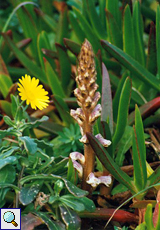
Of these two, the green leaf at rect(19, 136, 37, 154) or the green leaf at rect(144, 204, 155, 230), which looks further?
the green leaf at rect(19, 136, 37, 154)

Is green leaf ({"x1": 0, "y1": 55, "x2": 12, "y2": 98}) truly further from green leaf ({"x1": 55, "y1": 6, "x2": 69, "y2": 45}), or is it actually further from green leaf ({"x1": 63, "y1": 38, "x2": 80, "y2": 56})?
green leaf ({"x1": 55, "y1": 6, "x2": 69, "y2": 45})

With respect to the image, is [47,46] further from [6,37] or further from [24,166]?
[24,166]

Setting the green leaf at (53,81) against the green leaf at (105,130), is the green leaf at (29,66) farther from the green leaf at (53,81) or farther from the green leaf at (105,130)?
the green leaf at (105,130)

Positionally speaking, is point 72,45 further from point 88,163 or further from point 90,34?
point 88,163

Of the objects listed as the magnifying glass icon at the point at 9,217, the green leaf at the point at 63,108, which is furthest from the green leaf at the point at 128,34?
the magnifying glass icon at the point at 9,217

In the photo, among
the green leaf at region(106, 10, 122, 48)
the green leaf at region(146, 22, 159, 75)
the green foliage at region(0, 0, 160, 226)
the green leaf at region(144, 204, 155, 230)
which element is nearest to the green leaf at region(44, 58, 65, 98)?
the green foliage at region(0, 0, 160, 226)

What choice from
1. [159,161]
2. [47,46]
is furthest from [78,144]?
[47,46]
